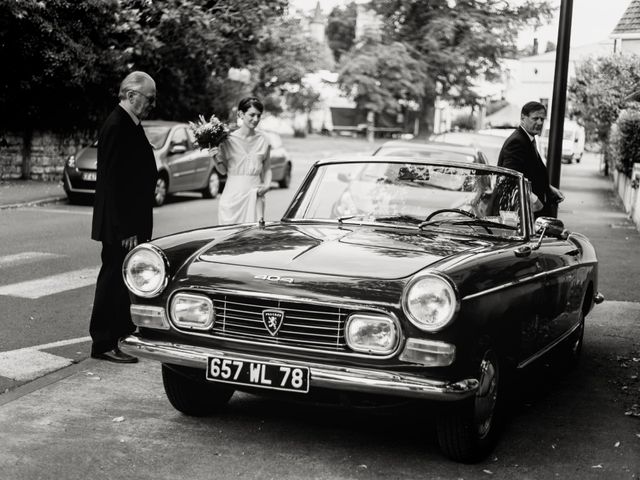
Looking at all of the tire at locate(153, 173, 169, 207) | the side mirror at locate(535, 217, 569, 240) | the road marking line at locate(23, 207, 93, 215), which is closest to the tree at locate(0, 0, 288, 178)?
the tire at locate(153, 173, 169, 207)

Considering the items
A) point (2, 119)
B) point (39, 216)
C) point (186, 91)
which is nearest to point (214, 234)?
point (39, 216)

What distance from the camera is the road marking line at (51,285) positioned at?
920cm

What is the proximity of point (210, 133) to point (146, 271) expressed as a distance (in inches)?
118

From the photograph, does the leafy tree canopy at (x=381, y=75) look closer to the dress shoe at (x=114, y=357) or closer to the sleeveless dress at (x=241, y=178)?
the sleeveless dress at (x=241, y=178)

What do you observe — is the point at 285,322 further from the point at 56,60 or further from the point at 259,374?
the point at 56,60

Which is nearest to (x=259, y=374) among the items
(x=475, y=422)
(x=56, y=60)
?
(x=475, y=422)

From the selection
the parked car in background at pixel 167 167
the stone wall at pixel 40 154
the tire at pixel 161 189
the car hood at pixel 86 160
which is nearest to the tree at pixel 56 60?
the stone wall at pixel 40 154

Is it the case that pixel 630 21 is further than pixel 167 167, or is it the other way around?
pixel 630 21

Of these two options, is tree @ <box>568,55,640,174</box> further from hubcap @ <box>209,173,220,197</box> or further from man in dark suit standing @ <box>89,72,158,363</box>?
man in dark suit standing @ <box>89,72,158,363</box>

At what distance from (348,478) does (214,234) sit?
167 centimetres

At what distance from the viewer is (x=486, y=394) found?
4805mm

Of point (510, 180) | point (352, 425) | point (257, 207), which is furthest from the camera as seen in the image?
point (257, 207)

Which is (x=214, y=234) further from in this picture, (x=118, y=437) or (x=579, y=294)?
(x=579, y=294)

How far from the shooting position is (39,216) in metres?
16.5
